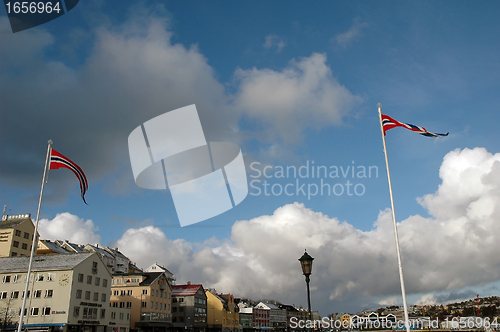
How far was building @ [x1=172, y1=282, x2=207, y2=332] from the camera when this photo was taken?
112000 millimetres

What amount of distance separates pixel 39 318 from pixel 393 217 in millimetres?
60145

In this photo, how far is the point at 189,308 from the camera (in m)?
114

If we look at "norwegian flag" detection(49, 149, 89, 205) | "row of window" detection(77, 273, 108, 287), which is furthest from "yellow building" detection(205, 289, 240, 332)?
"norwegian flag" detection(49, 149, 89, 205)

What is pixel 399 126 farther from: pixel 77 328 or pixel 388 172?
pixel 77 328

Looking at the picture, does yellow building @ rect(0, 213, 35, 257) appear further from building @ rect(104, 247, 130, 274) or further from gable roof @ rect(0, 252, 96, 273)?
building @ rect(104, 247, 130, 274)

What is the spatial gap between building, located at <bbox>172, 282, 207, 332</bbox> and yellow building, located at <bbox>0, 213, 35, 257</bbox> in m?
41.3

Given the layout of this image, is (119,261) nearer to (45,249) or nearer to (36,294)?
(45,249)

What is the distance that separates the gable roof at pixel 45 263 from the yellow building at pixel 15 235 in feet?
75.7

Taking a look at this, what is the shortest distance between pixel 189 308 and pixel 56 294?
5408cm

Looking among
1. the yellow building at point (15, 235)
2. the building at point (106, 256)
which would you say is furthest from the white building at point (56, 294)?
the building at point (106, 256)

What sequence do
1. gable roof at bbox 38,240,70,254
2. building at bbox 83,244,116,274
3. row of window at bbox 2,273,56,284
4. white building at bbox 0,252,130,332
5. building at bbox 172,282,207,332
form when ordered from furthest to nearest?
1. building at bbox 83,244,116,274
2. building at bbox 172,282,207,332
3. gable roof at bbox 38,240,70,254
4. row of window at bbox 2,273,56,284
5. white building at bbox 0,252,130,332

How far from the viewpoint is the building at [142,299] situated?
90062 mm

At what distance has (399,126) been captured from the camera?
28.9m

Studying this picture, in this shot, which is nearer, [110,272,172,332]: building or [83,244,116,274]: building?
[110,272,172,332]: building
